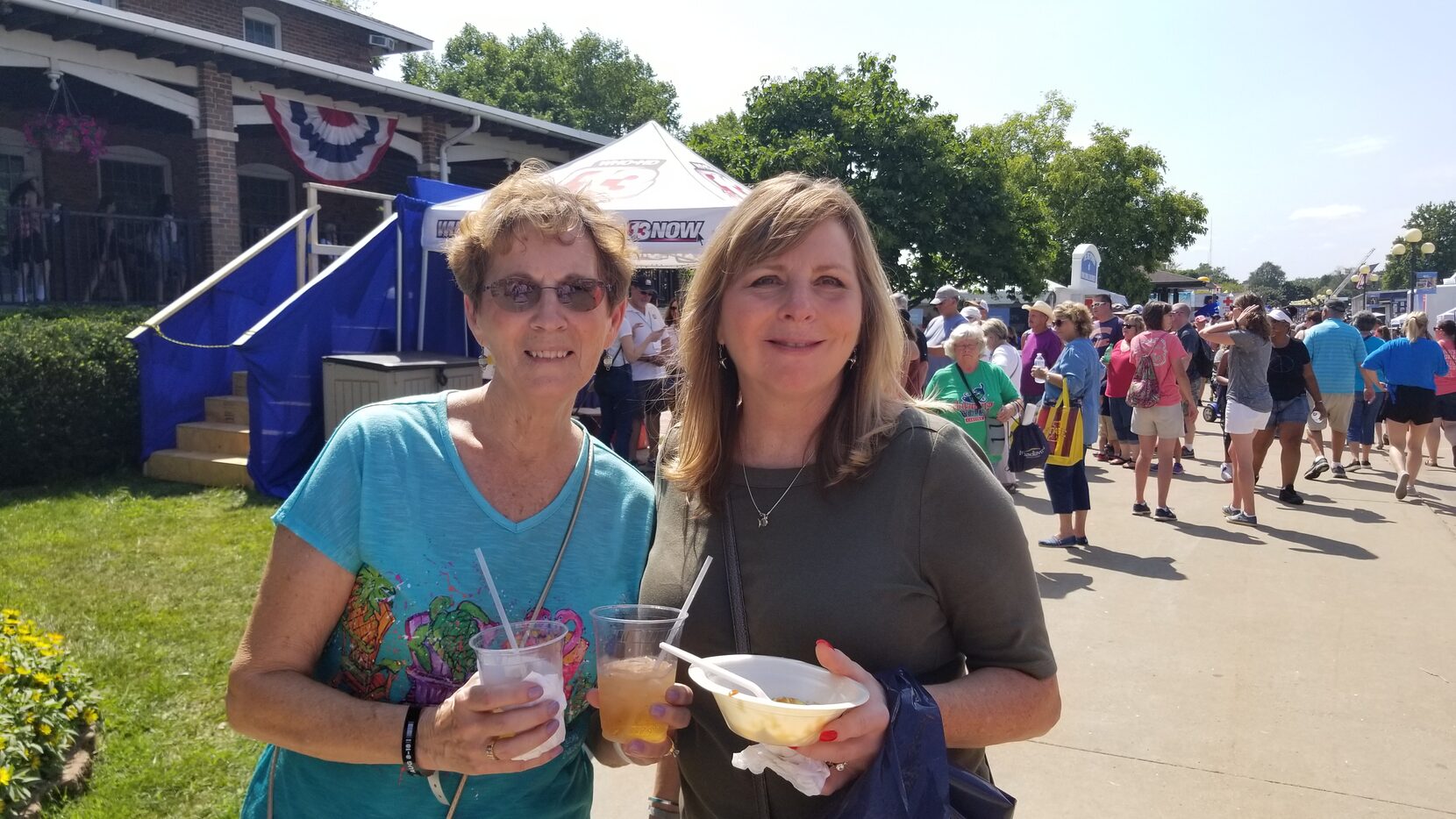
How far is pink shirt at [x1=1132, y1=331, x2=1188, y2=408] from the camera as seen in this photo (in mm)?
8766

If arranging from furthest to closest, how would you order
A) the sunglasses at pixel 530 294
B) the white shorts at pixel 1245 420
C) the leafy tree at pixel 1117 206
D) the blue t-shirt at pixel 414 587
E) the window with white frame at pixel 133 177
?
the leafy tree at pixel 1117 206 < the window with white frame at pixel 133 177 < the white shorts at pixel 1245 420 < the sunglasses at pixel 530 294 < the blue t-shirt at pixel 414 587

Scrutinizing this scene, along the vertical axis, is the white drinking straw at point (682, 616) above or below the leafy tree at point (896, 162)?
below

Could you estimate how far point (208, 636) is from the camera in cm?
484

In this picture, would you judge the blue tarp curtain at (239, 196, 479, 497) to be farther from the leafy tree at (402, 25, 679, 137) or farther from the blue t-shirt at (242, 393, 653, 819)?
the leafy tree at (402, 25, 679, 137)

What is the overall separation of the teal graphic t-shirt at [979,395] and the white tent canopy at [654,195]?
7.70ft

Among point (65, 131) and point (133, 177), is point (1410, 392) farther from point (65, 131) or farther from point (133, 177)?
point (133, 177)

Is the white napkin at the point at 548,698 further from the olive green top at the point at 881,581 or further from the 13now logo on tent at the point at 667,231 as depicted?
the 13now logo on tent at the point at 667,231

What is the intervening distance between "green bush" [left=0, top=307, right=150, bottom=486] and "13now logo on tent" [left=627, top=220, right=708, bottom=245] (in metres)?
4.95

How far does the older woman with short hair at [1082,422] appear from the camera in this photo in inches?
293

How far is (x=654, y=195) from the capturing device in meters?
8.70

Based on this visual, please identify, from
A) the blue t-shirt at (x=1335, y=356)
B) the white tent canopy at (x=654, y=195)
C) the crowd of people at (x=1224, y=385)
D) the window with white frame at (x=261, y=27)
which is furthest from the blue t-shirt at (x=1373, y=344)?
the window with white frame at (x=261, y=27)

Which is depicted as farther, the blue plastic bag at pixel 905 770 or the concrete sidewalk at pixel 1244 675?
the concrete sidewalk at pixel 1244 675

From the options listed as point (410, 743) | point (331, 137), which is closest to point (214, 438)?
point (331, 137)

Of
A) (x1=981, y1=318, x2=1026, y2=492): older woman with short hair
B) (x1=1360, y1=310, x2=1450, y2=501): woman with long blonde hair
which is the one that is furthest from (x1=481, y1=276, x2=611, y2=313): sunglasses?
(x1=1360, y1=310, x2=1450, y2=501): woman with long blonde hair
